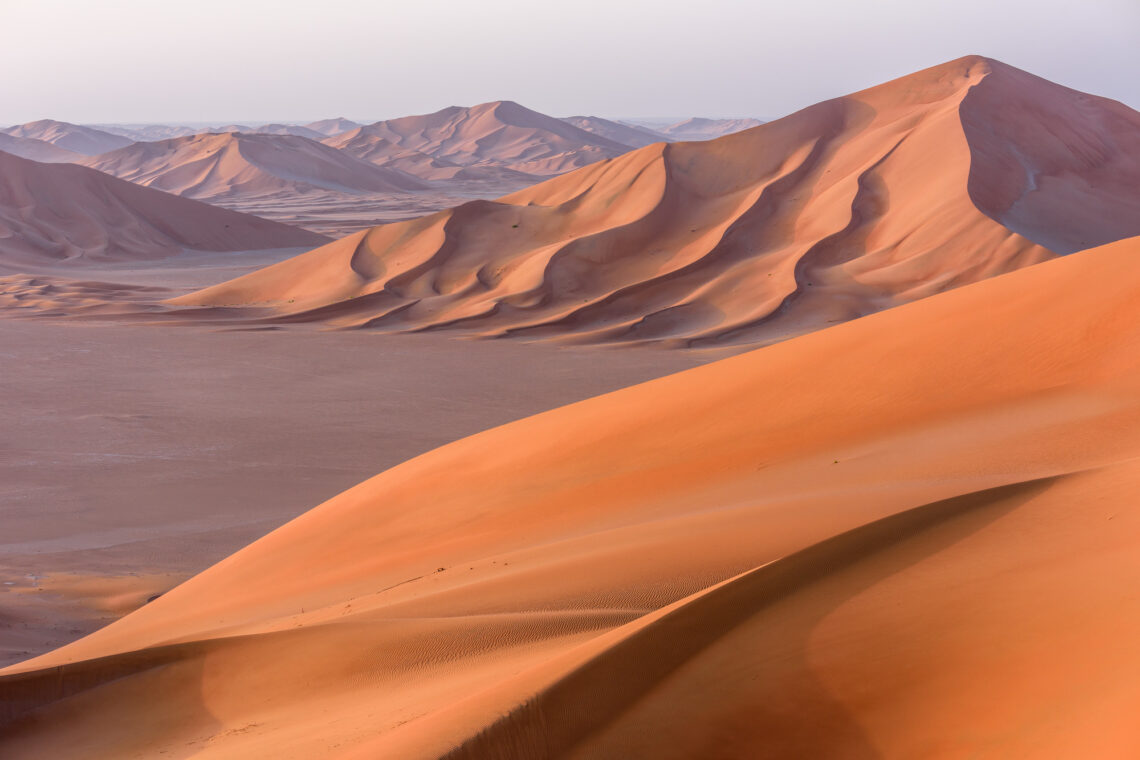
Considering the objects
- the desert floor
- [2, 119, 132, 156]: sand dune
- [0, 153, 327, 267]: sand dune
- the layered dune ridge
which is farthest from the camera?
[2, 119, 132, 156]: sand dune

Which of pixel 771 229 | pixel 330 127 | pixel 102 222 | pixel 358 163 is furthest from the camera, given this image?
pixel 330 127

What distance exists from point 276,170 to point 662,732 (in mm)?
72460

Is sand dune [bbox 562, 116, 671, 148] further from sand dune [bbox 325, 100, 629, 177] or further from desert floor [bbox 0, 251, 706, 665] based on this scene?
desert floor [bbox 0, 251, 706, 665]

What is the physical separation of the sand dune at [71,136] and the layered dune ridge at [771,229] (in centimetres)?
10317

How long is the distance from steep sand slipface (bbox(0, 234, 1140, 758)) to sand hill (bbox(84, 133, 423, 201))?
63.5 metres

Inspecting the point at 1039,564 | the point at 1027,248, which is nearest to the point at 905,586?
the point at 1039,564

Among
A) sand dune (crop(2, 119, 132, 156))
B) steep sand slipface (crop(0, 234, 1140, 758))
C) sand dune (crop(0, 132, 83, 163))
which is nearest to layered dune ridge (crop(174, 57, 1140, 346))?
steep sand slipface (crop(0, 234, 1140, 758))

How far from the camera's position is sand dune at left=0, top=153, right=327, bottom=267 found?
36.3m

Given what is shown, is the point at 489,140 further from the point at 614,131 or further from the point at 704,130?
the point at 704,130

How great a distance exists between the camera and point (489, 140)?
4220 inches

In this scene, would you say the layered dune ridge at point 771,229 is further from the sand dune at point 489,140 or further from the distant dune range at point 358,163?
the sand dune at point 489,140

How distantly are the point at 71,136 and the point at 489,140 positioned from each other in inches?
1899

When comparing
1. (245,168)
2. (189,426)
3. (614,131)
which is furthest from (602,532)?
(614,131)

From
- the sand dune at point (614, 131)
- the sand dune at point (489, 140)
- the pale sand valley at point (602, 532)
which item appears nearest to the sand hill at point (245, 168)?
the sand dune at point (489, 140)
